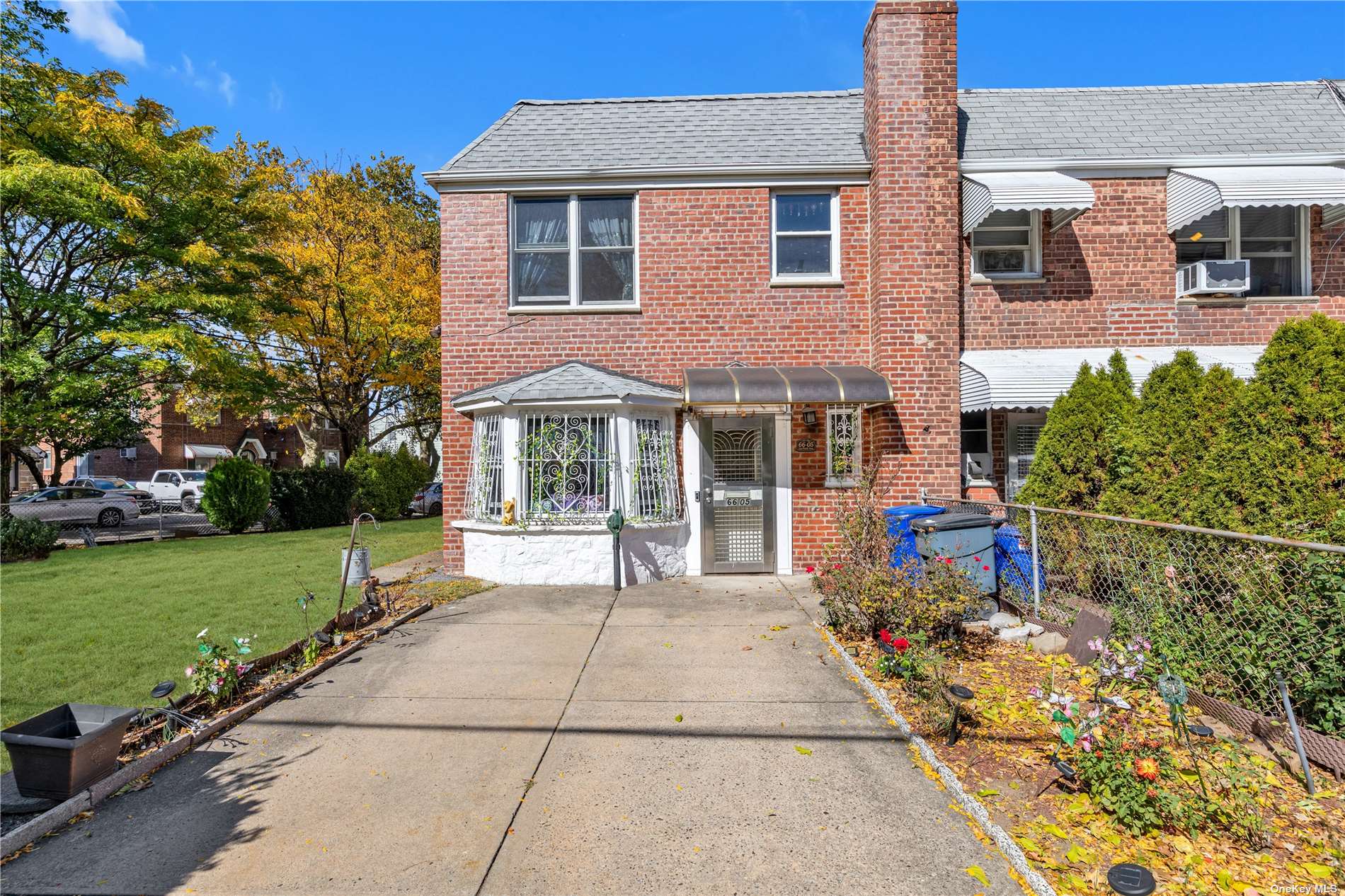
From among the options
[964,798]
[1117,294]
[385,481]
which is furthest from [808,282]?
[385,481]

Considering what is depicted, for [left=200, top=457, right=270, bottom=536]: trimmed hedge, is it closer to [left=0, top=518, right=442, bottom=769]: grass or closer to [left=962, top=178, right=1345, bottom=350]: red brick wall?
[left=0, top=518, right=442, bottom=769]: grass

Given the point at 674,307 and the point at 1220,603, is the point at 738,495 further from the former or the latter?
the point at 1220,603

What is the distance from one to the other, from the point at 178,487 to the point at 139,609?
90.4 feet

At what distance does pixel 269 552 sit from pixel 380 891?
12.9 meters

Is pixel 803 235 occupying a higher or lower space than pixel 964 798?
higher

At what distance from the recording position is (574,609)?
27.1 ft

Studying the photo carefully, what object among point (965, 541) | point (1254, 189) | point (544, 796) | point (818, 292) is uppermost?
point (1254, 189)

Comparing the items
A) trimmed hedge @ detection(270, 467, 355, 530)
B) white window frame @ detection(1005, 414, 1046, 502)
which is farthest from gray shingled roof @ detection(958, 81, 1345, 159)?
trimmed hedge @ detection(270, 467, 355, 530)

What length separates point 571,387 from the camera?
9.52 m

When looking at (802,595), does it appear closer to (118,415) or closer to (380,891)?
(380,891)

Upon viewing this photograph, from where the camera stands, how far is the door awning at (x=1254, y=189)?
9070 millimetres

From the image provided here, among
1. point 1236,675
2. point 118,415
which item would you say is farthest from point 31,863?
point 118,415

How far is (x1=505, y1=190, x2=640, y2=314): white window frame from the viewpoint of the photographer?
1044 centimetres

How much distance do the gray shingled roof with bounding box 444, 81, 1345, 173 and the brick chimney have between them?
0.81 meters
